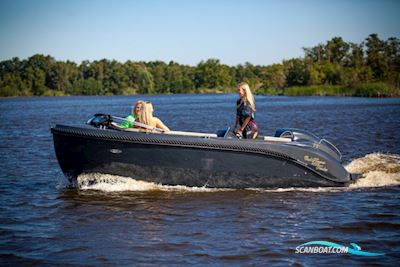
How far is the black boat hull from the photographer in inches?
357

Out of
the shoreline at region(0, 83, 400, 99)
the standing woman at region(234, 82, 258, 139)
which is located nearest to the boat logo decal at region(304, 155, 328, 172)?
the standing woman at region(234, 82, 258, 139)

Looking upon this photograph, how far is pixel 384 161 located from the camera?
1218 centimetres

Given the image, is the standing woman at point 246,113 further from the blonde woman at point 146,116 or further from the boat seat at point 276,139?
the blonde woman at point 146,116

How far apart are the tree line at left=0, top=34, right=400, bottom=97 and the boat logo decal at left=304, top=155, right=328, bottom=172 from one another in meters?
73.6

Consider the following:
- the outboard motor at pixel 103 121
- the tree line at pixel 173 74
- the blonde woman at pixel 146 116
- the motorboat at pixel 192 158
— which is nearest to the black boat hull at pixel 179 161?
the motorboat at pixel 192 158

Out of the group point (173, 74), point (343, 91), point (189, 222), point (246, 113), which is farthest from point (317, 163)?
point (173, 74)

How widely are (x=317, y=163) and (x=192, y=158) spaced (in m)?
2.16

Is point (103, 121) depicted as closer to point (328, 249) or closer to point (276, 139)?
point (276, 139)

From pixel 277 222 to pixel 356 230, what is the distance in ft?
3.56

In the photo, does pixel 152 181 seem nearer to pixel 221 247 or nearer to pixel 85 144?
pixel 85 144

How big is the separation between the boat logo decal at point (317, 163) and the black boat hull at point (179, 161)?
0.27 feet

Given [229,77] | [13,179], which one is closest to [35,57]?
[229,77]

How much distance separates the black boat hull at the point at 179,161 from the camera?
9.06 m

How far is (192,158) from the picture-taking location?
914 cm
